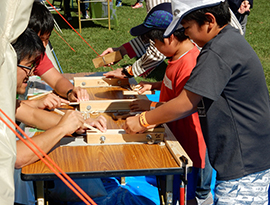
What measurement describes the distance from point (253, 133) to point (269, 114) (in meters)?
0.15

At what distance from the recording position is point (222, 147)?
1861mm

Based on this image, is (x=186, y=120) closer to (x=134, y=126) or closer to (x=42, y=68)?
(x=134, y=126)

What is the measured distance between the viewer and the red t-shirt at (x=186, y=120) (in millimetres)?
2375

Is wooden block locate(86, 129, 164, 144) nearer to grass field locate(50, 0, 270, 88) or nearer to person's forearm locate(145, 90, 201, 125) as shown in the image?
person's forearm locate(145, 90, 201, 125)

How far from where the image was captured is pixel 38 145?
1.89 metres

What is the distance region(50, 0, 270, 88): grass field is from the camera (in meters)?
7.01

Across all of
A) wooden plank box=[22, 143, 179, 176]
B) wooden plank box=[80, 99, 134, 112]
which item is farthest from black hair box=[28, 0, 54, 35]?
wooden plank box=[22, 143, 179, 176]

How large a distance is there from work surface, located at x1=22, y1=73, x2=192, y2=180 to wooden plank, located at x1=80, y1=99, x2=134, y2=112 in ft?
1.68

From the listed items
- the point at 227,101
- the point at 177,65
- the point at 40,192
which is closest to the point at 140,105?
the point at 177,65

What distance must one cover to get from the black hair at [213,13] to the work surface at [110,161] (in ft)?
2.46

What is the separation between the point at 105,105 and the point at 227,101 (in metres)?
1.07

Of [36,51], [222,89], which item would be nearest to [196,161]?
[222,89]

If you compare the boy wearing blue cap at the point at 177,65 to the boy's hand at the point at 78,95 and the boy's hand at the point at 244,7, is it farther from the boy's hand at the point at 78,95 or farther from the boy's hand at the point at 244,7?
the boy's hand at the point at 244,7

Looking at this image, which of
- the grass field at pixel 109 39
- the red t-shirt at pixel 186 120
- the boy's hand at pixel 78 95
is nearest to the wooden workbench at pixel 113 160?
the red t-shirt at pixel 186 120
